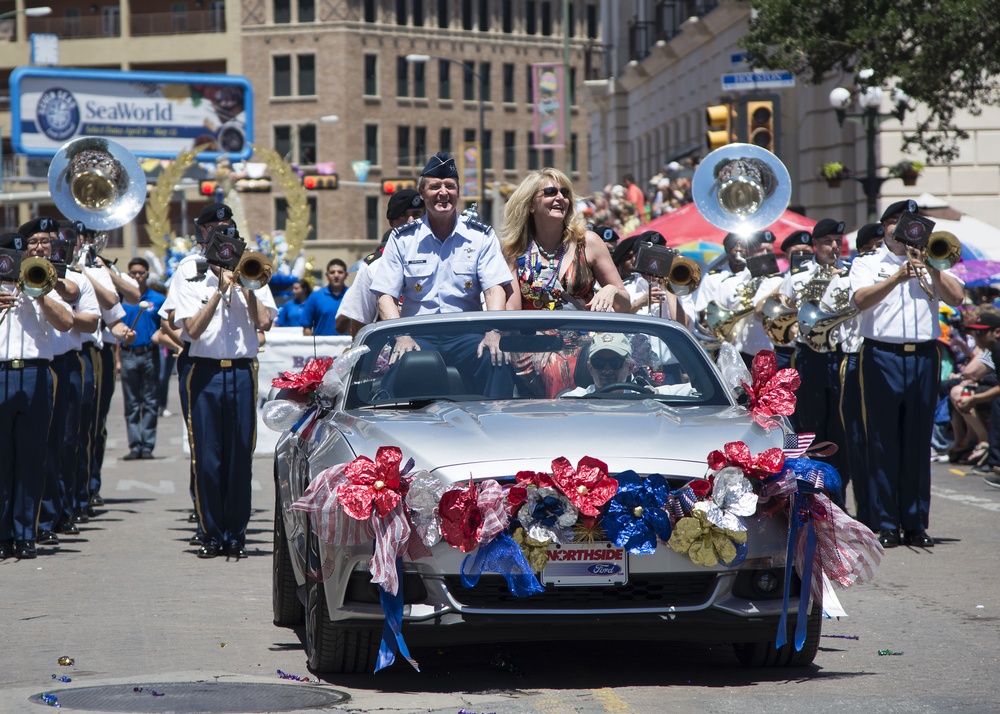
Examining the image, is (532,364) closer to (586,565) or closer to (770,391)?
(770,391)

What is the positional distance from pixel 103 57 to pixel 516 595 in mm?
82573

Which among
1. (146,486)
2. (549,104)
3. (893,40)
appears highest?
(549,104)

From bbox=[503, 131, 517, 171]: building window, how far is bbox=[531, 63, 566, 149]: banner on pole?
34405 mm

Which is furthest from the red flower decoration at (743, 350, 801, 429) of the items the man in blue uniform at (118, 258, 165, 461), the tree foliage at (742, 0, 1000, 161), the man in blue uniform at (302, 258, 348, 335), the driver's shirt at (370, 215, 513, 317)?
the tree foliage at (742, 0, 1000, 161)

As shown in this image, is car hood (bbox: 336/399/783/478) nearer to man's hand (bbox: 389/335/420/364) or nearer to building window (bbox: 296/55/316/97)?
man's hand (bbox: 389/335/420/364)

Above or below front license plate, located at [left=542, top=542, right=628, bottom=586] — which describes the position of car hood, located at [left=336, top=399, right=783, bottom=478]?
above

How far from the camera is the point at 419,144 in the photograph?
9188cm

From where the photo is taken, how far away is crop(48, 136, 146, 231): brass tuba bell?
51.7 ft

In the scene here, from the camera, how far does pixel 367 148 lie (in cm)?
8912

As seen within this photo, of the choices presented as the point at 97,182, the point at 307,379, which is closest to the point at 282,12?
the point at 97,182

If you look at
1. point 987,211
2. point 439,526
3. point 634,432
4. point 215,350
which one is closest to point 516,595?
point 439,526

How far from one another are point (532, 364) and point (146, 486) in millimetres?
9901

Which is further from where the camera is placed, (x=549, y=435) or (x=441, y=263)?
(x=441, y=263)

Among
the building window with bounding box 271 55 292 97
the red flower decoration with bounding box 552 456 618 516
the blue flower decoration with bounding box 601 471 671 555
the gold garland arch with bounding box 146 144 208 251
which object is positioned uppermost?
the building window with bounding box 271 55 292 97
